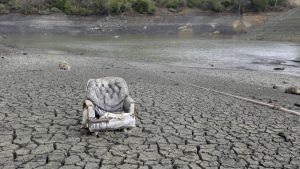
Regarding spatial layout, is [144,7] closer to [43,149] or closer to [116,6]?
[116,6]

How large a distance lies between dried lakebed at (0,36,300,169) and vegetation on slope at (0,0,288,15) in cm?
5758

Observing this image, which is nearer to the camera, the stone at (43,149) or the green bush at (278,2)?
the stone at (43,149)

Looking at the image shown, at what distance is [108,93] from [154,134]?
1.67 metres

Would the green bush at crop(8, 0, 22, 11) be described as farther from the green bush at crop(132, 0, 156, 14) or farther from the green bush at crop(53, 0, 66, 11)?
the green bush at crop(132, 0, 156, 14)

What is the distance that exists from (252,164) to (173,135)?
2016mm

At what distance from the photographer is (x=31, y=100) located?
11547mm

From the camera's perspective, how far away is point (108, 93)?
973 centimetres

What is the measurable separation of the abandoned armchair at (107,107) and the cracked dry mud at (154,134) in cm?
25

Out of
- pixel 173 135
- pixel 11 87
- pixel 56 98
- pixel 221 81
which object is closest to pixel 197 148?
pixel 173 135

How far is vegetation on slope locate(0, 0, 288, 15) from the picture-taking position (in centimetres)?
6975

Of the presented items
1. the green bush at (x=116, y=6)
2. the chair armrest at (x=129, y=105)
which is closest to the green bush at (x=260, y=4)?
the green bush at (x=116, y=6)

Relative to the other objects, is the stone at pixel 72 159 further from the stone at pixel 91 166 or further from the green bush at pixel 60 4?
the green bush at pixel 60 4

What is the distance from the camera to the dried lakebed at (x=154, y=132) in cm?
730

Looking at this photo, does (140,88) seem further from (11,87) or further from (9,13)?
(9,13)
